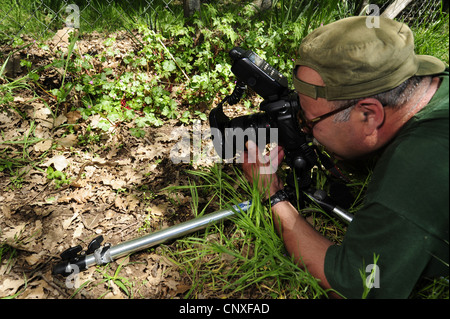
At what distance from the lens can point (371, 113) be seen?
139 centimetres

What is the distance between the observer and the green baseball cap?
130cm

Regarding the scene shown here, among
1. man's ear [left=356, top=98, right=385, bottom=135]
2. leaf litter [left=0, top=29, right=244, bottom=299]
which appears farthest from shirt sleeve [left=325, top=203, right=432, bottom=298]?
leaf litter [left=0, top=29, right=244, bottom=299]

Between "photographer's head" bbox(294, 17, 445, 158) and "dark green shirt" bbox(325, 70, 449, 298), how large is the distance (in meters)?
0.12

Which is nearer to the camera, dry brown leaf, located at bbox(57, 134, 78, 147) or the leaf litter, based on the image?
the leaf litter

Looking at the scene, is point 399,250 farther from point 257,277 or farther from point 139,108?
point 139,108

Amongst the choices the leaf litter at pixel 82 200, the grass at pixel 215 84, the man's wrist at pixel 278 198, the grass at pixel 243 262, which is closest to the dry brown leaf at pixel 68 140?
the leaf litter at pixel 82 200

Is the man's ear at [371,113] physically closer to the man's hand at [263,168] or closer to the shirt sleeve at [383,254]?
the shirt sleeve at [383,254]

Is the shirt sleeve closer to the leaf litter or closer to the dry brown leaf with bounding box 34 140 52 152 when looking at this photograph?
the leaf litter

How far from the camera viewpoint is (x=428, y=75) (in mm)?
1378

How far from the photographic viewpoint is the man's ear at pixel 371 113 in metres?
1.35

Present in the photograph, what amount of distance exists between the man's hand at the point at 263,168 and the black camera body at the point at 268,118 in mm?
103

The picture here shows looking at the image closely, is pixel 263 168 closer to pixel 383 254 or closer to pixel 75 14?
pixel 383 254

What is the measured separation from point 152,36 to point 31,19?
157cm

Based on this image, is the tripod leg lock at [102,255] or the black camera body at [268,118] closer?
the black camera body at [268,118]
